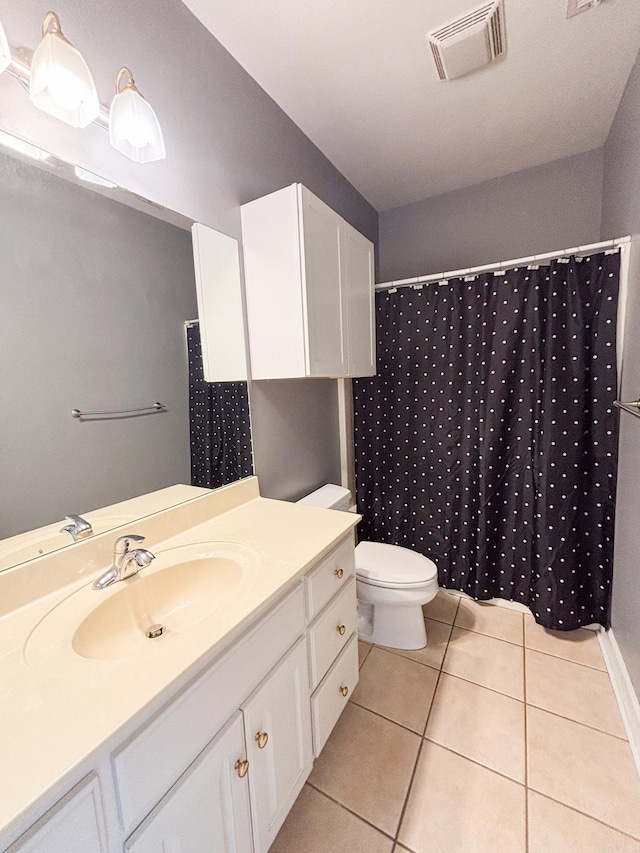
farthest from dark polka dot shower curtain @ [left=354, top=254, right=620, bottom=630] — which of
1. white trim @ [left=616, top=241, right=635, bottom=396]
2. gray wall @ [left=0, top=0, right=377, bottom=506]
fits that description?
gray wall @ [left=0, top=0, right=377, bottom=506]

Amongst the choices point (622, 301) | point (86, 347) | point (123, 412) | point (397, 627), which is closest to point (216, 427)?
point (123, 412)

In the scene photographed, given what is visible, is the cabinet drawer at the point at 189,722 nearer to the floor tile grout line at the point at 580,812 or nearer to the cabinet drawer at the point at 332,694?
the cabinet drawer at the point at 332,694

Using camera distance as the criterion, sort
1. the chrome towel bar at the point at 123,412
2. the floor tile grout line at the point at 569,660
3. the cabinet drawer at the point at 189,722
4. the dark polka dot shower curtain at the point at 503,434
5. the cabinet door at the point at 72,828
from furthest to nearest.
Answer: the dark polka dot shower curtain at the point at 503,434 → the floor tile grout line at the point at 569,660 → the chrome towel bar at the point at 123,412 → the cabinet drawer at the point at 189,722 → the cabinet door at the point at 72,828

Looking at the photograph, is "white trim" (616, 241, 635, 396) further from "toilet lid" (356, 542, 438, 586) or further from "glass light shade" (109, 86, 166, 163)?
"glass light shade" (109, 86, 166, 163)

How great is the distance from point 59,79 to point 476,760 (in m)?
2.21

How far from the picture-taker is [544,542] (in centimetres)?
175

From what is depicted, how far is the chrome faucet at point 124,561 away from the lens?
2.80 ft

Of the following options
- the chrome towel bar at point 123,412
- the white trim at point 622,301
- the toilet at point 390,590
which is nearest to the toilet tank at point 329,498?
the toilet at point 390,590

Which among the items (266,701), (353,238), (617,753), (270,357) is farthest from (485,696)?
(353,238)

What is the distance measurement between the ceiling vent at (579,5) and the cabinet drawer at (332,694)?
227cm

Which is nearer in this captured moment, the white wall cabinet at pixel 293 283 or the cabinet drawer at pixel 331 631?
the cabinet drawer at pixel 331 631

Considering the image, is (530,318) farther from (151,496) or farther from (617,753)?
(151,496)

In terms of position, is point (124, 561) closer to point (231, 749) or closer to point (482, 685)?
point (231, 749)

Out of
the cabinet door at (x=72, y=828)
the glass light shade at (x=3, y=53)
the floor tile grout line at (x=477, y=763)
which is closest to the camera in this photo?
the cabinet door at (x=72, y=828)
